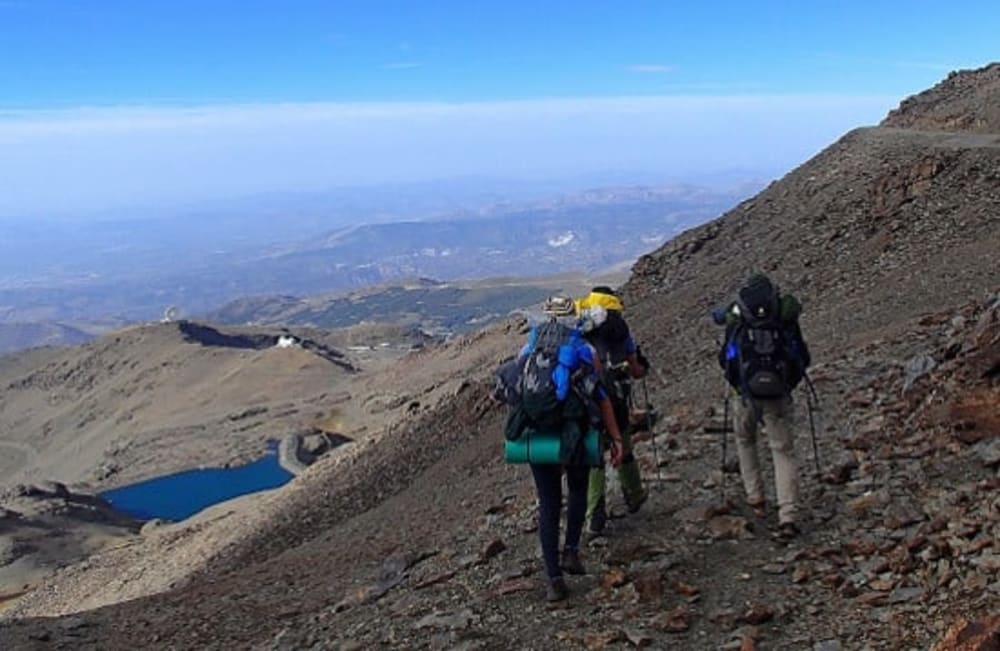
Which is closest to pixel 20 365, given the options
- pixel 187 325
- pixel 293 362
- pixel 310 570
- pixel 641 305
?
pixel 187 325

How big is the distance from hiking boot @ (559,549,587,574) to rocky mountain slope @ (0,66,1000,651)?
0.34ft

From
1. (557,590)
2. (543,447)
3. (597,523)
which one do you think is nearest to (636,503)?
(597,523)

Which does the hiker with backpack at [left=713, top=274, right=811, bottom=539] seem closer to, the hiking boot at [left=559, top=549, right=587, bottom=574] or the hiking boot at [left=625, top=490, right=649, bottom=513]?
the hiking boot at [left=625, top=490, right=649, bottom=513]

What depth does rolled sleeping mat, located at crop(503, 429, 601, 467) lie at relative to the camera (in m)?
7.41

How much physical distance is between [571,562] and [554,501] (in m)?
0.63

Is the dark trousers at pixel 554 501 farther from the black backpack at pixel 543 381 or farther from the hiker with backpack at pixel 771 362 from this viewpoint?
the hiker with backpack at pixel 771 362

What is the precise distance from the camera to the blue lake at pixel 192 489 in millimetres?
48031

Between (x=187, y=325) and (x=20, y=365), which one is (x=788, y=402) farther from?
(x=20, y=365)

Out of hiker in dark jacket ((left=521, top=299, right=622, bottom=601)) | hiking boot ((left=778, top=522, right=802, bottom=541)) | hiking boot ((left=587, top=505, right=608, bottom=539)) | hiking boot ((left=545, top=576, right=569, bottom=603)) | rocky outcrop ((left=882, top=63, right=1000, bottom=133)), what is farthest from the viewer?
rocky outcrop ((left=882, top=63, right=1000, bottom=133))

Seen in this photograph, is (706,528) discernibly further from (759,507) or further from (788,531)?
(788,531)

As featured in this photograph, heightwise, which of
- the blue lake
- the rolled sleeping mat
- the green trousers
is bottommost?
the blue lake

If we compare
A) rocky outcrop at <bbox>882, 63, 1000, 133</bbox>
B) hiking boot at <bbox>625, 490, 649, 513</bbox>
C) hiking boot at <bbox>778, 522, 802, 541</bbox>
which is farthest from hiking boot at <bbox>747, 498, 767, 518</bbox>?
rocky outcrop at <bbox>882, 63, 1000, 133</bbox>

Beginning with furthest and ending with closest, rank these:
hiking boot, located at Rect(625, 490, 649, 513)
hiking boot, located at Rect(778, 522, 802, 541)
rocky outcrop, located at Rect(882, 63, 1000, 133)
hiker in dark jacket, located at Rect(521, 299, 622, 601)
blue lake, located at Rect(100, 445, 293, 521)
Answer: blue lake, located at Rect(100, 445, 293, 521)
rocky outcrop, located at Rect(882, 63, 1000, 133)
hiking boot, located at Rect(625, 490, 649, 513)
hiking boot, located at Rect(778, 522, 802, 541)
hiker in dark jacket, located at Rect(521, 299, 622, 601)

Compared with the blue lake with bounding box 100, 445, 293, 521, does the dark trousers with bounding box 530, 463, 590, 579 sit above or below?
above
